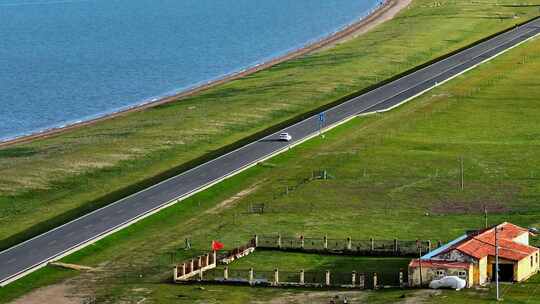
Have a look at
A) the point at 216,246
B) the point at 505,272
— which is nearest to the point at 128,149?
the point at 216,246

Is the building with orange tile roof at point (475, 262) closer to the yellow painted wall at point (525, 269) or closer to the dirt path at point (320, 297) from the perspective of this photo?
the yellow painted wall at point (525, 269)

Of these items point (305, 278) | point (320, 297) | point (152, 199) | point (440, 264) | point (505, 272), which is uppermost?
point (152, 199)

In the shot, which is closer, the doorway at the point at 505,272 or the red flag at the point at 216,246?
the doorway at the point at 505,272

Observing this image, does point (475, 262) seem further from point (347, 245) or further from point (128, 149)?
point (128, 149)

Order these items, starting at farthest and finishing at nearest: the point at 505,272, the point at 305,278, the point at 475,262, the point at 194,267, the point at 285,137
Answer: the point at 285,137, the point at 194,267, the point at 305,278, the point at 505,272, the point at 475,262

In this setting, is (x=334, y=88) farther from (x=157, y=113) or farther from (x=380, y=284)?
(x=380, y=284)

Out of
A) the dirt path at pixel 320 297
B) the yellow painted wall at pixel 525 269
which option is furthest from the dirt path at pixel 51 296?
the yellow painted wall at pixel 525 269

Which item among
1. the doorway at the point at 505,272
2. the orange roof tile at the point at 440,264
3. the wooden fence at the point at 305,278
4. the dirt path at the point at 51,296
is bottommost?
the dirt path at the point at 51,296

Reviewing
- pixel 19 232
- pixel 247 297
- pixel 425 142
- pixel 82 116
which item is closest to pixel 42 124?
pixel 82 116

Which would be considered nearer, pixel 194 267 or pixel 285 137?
pixel 194 267
